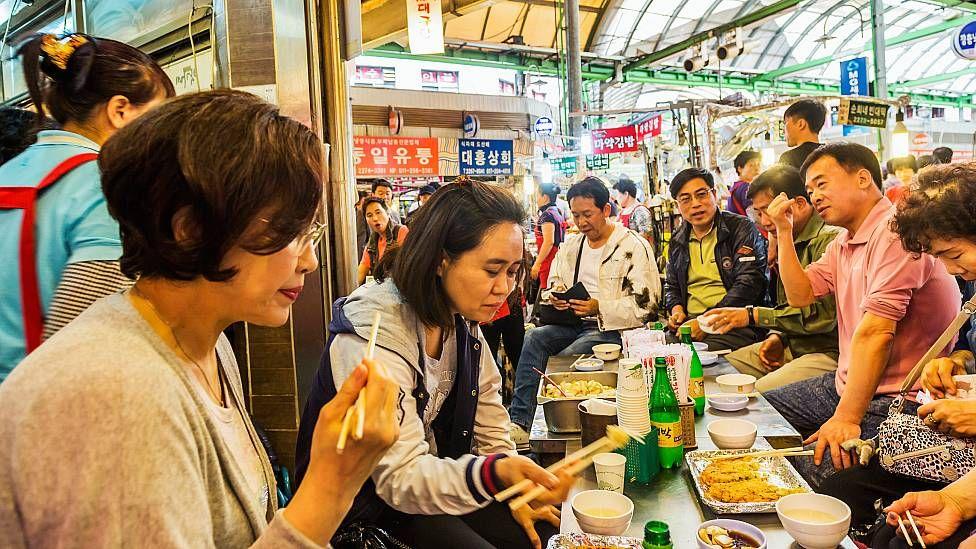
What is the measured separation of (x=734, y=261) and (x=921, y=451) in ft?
Answer: 8.33

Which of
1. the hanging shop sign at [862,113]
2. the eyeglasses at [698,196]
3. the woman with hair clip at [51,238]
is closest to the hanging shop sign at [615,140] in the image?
the hanging shop sign at [862,113]

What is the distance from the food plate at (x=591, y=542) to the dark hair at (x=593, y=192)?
3382 millimetres

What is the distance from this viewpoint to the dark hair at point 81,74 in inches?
67.5

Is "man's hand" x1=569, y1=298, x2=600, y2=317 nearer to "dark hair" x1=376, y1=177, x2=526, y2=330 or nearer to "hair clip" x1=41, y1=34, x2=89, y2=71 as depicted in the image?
"dark hair" x1=376, y1=177, x2=526, y2=330

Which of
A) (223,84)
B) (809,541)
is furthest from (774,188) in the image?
(223,84)

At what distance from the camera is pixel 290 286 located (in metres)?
1.16

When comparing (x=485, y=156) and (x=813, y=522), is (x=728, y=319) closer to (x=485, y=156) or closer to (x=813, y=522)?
(x=813, y=522)

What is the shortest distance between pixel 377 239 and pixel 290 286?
16.7 feet

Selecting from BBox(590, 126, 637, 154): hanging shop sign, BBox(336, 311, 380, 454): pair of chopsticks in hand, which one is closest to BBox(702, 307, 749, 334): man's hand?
BBox(336, 311, 380, 454): pair of chopsticks in hand

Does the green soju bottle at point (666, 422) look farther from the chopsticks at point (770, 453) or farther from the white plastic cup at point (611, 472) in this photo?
the white plastic cup at point (611, 472)

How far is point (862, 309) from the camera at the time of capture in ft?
9.31

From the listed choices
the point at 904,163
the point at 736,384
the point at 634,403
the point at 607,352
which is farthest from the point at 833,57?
the point at 634,403

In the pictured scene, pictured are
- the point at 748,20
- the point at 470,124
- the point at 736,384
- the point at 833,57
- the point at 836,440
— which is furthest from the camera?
the point at 833,57

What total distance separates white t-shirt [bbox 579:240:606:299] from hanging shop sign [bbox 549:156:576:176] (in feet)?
24.5
